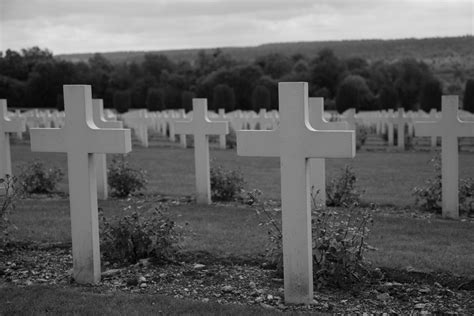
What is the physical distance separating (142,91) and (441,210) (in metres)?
51.6

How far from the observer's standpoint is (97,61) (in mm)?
74312

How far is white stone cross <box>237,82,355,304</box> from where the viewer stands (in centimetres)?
509

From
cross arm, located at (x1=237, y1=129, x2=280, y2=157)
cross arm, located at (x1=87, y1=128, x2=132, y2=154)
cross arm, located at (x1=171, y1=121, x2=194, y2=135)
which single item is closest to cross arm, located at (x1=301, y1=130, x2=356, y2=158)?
cross arm, located at (x1=237, y1=129, x2=280, y2=157)

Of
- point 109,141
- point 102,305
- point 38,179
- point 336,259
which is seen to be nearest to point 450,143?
point 336,259

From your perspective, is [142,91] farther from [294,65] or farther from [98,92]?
[294,65]

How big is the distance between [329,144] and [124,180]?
668 cm

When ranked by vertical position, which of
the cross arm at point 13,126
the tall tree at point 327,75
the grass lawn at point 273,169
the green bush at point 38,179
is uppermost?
the tall tree at point 327,75

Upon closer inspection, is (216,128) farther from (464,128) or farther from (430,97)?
(430,97)

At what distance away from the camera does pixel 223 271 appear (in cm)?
615

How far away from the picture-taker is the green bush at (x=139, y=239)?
20.9ft

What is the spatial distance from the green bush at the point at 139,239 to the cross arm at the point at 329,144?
187 centimetres

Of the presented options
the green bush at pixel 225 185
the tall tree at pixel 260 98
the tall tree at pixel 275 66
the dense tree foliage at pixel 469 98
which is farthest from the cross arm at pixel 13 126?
the tall tree at pixel 275 66

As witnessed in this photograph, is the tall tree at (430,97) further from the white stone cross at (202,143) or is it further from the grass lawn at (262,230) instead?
the white stone cross at (202,143)

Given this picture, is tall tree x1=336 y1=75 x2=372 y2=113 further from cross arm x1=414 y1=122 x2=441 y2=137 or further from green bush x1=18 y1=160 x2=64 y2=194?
cross arm x1=414 y1=122 x2=441 y2=137
